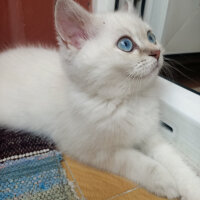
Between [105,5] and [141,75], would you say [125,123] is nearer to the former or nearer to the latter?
[141,75]

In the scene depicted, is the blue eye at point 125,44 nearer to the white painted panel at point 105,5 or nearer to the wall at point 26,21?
the white painted panel at point 105,5

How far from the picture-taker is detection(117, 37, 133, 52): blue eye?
87 cm

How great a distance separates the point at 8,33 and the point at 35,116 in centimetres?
103

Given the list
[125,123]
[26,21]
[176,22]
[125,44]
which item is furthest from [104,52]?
[26,21]

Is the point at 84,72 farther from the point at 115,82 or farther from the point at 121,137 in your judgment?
the point at 121,137

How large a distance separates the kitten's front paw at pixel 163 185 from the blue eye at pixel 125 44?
0.52 m

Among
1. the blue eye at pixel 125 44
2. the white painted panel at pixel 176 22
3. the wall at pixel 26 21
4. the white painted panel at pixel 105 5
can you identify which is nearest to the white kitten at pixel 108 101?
the blue eye at pixel 125 44

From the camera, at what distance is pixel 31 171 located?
100 centimetres

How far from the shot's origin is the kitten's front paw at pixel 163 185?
0.89 meters

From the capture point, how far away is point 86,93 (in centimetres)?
96

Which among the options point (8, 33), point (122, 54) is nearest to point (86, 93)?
point (122, 54)

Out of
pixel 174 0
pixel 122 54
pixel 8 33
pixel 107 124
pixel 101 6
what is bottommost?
pixel 8 33

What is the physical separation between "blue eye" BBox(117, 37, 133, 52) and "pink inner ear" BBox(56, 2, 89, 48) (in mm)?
156

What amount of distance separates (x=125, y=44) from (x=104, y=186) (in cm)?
61
